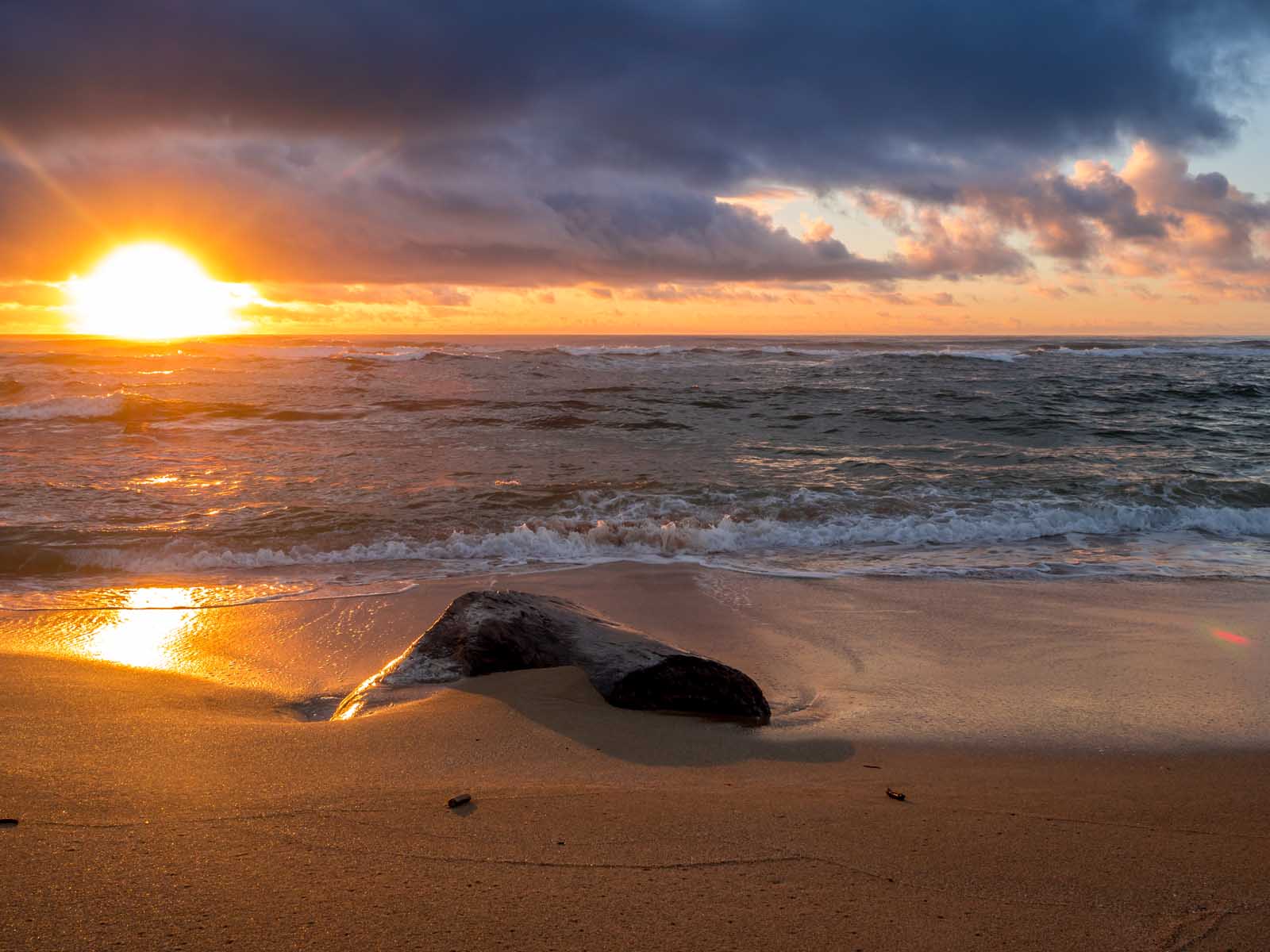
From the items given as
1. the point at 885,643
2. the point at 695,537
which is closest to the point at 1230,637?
the point at 885,643

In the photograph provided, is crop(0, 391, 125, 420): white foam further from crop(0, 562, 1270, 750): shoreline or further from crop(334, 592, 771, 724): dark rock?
crop(334, 592, 771, 724): dark rock

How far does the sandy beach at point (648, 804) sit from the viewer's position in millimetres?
2008

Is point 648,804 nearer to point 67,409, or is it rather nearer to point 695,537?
point 695,537

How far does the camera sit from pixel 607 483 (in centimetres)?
1069

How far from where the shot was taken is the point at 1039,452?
13.5 meters

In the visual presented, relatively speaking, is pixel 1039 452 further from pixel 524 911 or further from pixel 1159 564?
pixel 524 911

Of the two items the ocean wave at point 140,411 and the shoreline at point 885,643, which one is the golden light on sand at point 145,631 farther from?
the ocean wave at point 140,411

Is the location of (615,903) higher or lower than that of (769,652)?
higher

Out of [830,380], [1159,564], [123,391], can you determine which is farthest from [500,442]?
[830,380]

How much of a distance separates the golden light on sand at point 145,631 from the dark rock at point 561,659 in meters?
1.57

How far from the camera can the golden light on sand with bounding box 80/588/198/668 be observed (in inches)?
189

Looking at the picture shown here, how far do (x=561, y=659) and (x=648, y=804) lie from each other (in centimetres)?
149

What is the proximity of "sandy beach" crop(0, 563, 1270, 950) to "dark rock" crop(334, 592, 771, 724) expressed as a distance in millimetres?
120

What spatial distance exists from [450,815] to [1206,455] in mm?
14024
